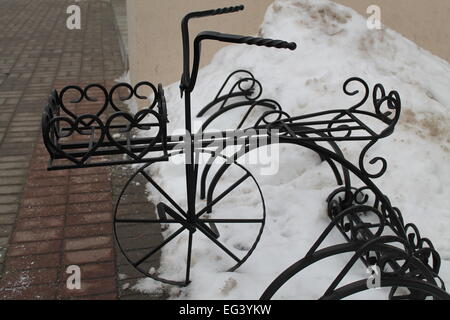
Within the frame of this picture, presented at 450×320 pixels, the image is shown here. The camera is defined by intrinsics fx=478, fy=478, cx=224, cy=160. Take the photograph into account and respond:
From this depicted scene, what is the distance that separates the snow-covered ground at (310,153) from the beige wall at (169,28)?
7.2 inches

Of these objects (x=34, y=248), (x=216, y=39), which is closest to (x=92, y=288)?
(x=34, y=248)

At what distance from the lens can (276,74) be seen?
3.72 meters

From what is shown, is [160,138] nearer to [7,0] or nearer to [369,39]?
[369,39]

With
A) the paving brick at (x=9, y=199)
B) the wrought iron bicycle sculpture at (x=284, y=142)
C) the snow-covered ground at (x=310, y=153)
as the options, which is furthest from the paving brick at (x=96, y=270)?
the paving brick at (x=9, y=199)

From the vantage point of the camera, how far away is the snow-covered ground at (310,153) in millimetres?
2473

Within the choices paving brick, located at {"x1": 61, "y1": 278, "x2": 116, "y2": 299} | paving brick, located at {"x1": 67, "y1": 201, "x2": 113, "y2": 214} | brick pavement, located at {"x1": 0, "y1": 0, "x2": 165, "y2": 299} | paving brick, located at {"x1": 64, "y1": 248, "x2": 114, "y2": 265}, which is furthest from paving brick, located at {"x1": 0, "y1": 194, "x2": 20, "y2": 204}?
paving brick, located at {"x1": 61, "y1": 278, "x2": 116, "y2": 299}

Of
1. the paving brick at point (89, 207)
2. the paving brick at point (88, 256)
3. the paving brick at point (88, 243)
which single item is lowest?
the paving brick at point (88, 256)

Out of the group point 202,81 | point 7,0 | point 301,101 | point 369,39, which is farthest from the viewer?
point 7,0

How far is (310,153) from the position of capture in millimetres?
3184

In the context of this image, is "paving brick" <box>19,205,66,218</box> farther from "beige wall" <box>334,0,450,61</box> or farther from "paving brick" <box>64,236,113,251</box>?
"beige wall" <box>334,0,450,61</box>

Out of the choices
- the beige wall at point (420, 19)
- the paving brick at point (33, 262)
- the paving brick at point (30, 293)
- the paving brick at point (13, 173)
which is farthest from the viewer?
the beige wall at point (420, 19)

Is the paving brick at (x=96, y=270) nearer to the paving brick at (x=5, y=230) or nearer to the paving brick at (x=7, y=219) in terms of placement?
the paving brick at (x=5, y=230)

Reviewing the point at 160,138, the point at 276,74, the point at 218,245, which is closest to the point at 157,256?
the point at 218,245

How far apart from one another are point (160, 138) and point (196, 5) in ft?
8.08
